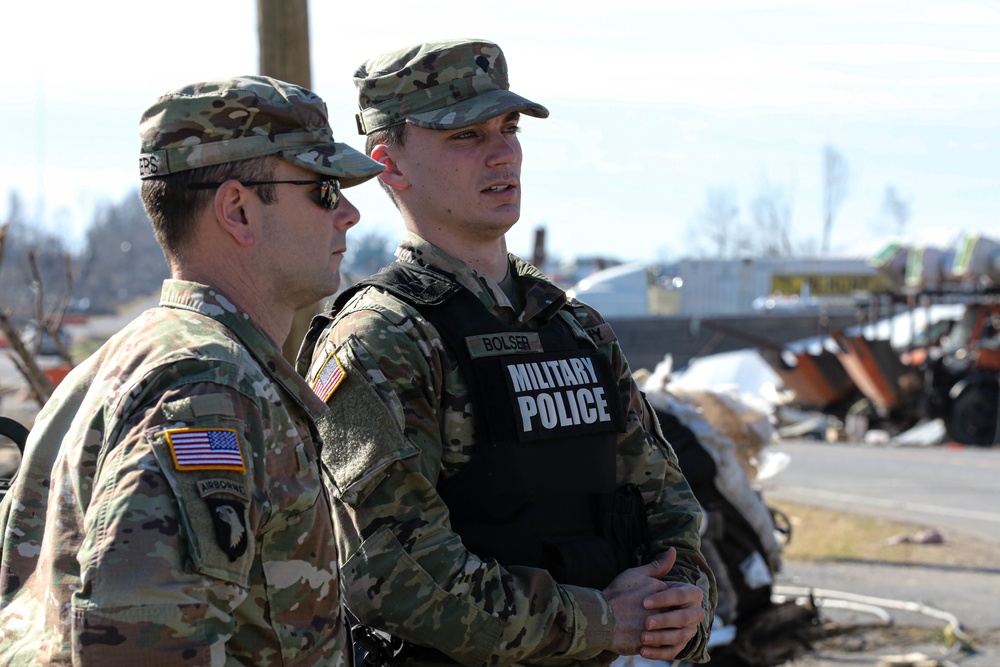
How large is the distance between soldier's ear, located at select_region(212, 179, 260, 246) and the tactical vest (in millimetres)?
739

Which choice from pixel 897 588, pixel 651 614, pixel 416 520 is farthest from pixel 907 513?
pixel 416 520

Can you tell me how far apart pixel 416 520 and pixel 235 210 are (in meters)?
0.79

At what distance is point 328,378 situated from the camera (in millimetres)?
2443

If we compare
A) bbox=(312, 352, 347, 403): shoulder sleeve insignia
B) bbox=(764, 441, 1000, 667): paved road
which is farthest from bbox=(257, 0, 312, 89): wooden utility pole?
bbox=(764, 441, 1000, 667): paved road

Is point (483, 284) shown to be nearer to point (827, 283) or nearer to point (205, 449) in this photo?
point (205, 449)

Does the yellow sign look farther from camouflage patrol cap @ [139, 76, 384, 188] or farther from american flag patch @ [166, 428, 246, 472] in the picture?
american flag patch @ [166, 428, 246, 472]

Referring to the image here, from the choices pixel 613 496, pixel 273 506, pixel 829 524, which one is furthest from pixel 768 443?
pixel 829 524

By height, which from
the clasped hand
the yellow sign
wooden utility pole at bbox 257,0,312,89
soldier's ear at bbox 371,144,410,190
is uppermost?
wooden utility pole at bbox 257,0,312,89

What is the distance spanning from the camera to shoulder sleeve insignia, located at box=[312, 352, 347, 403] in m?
2.41

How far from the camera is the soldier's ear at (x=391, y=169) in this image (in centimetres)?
282

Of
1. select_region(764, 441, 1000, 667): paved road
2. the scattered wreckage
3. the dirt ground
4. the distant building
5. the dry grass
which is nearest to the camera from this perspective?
the dirt ground

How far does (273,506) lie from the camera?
5.63 ft

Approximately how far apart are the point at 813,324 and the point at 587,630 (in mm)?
34702

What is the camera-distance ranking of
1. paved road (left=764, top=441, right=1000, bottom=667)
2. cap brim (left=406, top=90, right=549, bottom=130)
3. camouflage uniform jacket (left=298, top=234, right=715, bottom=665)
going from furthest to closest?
paved road (left=764, top=441, right=1000, bottom=667)
cap brim (left=406, top=90, right=549, bottom=130)
camouflage uniform jacket (left=298, top=234, right=715, bottom=665)
